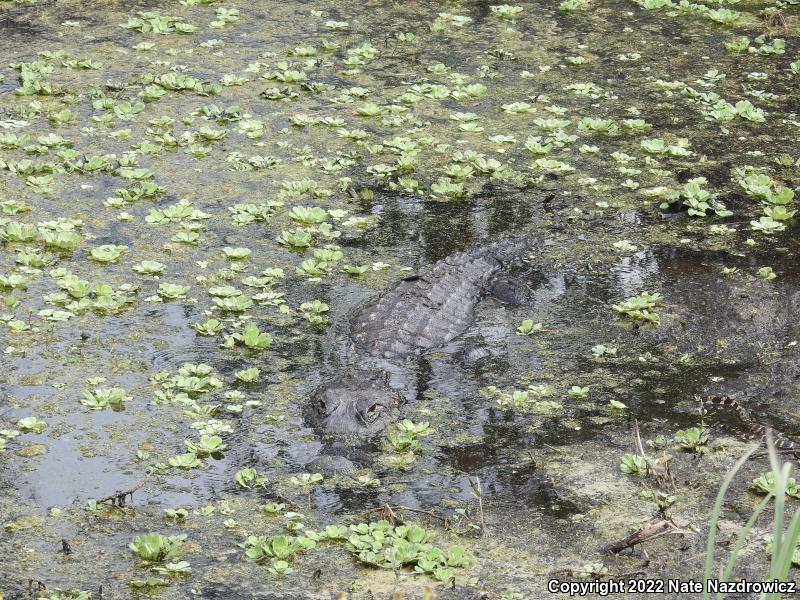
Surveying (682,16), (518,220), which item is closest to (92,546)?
(518,220)

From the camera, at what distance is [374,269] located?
584 cm

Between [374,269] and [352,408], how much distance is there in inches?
61.5

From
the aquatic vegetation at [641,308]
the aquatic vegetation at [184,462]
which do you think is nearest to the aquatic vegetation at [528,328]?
the aquatic vegetation at [641,308]

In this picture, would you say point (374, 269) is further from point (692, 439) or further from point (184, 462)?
point (692, 439)

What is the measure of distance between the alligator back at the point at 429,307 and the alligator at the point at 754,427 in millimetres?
1378

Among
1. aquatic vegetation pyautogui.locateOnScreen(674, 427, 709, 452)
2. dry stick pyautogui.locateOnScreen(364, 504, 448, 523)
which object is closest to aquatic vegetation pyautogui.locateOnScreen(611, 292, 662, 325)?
aquatic vegetation pyautogui.locateOnScreen(674, 427, 709, 452)

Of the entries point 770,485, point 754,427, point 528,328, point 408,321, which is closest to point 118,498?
point 408,321

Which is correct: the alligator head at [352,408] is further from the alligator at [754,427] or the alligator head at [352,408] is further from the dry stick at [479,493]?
the alligator at [754,427]

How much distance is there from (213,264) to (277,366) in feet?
3.72

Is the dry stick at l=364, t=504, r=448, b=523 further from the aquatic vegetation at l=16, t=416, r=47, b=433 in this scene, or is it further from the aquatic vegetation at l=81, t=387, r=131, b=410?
the aquatic vegetation at l=16, t=416, r=47, b=433

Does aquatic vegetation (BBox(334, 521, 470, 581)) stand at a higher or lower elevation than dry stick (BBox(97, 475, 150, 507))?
higher

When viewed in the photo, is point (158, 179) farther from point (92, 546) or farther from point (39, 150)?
point (92, 546)

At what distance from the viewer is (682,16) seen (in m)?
10.0

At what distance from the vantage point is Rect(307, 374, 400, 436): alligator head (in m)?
4.39
